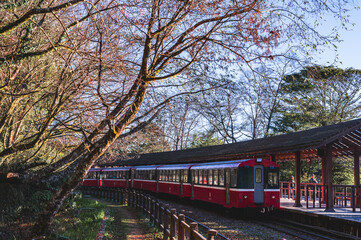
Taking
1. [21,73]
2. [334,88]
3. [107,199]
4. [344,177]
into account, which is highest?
[334,88]

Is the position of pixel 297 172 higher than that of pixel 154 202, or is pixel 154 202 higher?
pixel 297 172

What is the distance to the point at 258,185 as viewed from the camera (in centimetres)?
1670

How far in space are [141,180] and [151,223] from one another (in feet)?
56.3

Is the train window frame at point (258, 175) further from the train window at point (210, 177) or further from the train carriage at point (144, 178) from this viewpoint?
the train carriage at point (144, 178)

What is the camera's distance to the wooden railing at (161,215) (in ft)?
20.6

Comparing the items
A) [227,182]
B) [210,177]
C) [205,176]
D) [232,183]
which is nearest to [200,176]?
[205,176]

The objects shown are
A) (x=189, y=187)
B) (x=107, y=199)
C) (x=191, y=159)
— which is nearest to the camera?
(x=189, y=187)

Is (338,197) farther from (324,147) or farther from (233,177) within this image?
(233,177)

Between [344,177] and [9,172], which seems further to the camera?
[344,177]

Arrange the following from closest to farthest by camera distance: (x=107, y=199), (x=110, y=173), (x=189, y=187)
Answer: (x=189, y=187), (x=107, y=199), (x=110, y=173)

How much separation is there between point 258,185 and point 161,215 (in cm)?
606

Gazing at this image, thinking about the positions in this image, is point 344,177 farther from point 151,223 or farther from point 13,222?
point 13,222

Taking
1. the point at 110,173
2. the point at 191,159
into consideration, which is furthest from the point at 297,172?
the point at 110,173

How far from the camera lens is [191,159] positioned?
25.7 metres
